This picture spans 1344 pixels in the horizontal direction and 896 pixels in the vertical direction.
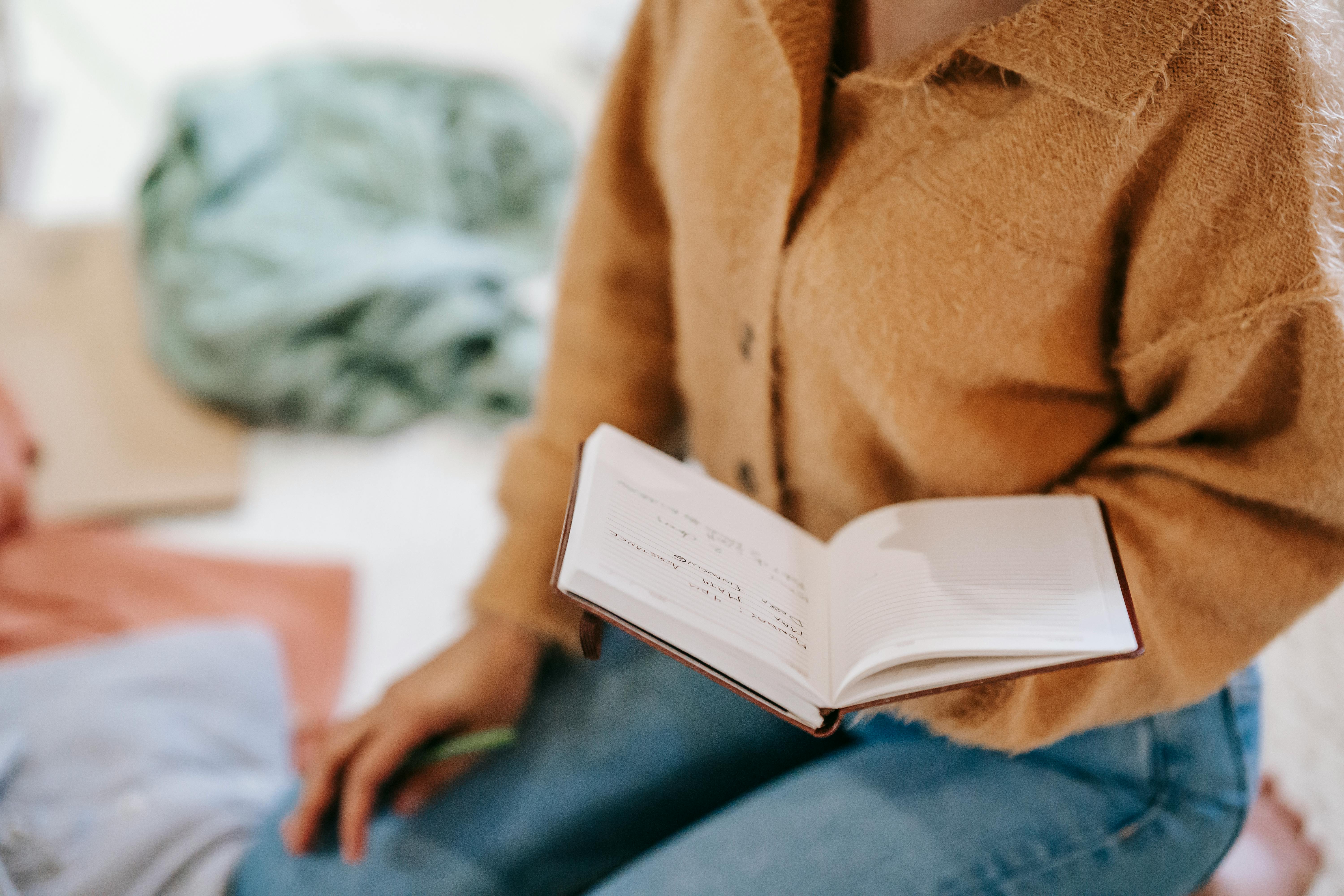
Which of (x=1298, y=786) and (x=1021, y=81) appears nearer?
(x=1021, y=81)

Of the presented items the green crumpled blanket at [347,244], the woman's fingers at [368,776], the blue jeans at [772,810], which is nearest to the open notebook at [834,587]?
the blue jeans at [772,810]

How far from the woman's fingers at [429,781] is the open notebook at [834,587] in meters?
0.31

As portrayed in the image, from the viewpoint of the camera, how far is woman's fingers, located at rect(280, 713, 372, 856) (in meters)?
0.58

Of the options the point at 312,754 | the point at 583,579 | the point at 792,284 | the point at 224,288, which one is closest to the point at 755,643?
the point at 583,579

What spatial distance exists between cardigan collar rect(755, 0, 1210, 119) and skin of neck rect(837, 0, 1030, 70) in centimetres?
2

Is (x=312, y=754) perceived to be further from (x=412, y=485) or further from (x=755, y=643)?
(x=755, y=643)

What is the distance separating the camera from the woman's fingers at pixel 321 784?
0.58 metres

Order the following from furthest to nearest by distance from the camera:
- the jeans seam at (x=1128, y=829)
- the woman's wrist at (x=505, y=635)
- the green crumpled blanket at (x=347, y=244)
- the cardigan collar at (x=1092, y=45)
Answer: the green crumpled blanket at (x=347, y=244) → the woman's wrist at (x=505, y=635) → the jeans seam at (x=1128, y=829) → the cardigan collar at (x=1092, y=45)

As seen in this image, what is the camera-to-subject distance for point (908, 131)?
1.27ft

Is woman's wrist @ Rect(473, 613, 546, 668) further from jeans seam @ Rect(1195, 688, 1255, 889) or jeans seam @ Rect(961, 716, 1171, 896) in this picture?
jeans seam @ Rect(1195, 688, 1255, 889)

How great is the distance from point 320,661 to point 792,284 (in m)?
0.68

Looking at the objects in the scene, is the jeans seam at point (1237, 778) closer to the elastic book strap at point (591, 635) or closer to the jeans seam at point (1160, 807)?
the jeans seam at point (1160, 807)

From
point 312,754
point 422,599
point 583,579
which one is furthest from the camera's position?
point 422,599

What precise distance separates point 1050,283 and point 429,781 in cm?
53
